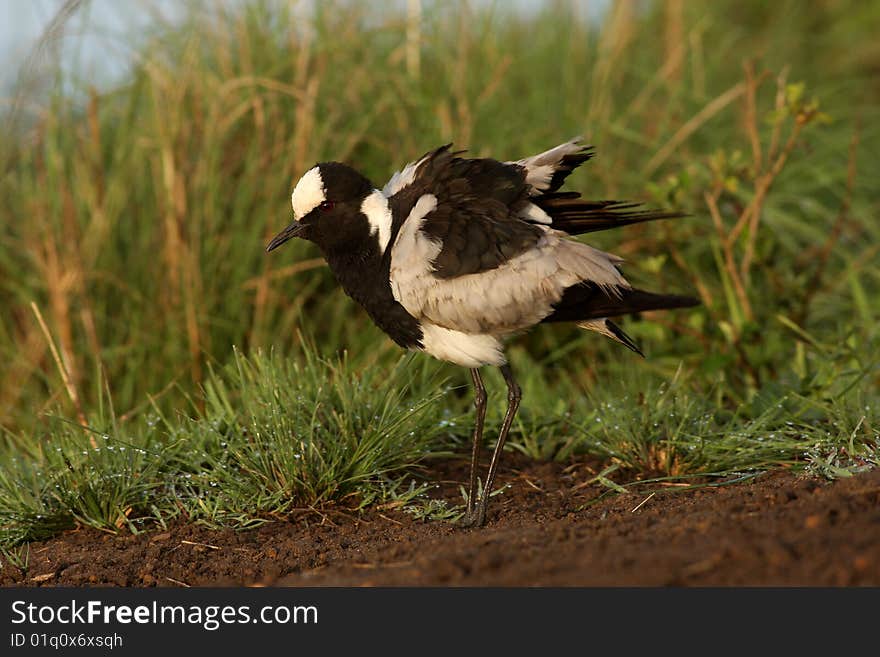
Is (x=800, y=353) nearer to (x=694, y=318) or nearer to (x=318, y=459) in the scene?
(x=694, y=318)

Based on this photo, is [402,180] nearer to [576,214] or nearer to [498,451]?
[576,214]

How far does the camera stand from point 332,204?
3.78 metres

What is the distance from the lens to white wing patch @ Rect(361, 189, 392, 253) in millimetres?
3676

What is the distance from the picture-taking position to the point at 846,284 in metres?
5.91

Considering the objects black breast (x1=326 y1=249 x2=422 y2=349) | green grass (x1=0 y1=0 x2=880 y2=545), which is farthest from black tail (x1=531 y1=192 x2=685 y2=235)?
green grass (x1=0 y1=0 x2=880 y2=545)

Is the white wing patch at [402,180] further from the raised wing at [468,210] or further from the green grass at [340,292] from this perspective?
the green grass at [340,292]

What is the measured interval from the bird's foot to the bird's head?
3.33 feet

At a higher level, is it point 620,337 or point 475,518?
point 620,337

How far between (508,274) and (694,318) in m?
1.65

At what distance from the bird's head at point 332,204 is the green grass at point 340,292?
0.48 meters

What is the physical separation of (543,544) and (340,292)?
3.04 metres

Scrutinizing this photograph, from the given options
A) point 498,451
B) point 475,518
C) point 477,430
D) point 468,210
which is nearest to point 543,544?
point 475,518

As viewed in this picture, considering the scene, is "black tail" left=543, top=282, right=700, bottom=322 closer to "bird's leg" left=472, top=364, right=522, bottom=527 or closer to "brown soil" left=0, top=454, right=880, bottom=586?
"bird's leg" left=472, top=364, right=522, bottom=527

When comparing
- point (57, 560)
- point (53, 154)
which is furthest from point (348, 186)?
point (53, 154)
